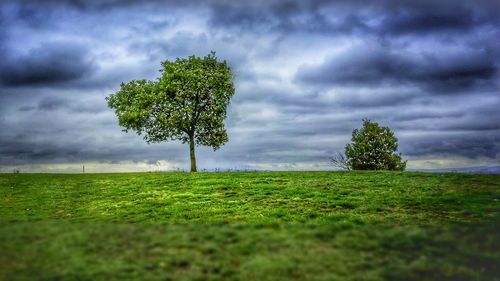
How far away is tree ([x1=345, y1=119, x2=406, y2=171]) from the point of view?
2470 inches

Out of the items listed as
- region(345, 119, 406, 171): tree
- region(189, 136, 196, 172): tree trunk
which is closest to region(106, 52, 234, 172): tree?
region(189, 136, 196, 172): tree trunk

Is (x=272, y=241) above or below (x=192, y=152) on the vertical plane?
below

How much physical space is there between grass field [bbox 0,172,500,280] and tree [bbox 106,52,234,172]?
2843 centimetres

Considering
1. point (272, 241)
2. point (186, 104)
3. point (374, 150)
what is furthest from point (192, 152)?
point (272, 241)

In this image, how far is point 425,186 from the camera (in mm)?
30438

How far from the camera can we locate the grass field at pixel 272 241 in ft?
40.9

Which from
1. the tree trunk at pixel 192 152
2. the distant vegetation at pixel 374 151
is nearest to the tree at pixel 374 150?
the distant vegetation at pixel 374 151

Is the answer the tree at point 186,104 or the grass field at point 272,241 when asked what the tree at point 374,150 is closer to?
the tree at point 186,104

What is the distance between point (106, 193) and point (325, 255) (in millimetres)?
26481

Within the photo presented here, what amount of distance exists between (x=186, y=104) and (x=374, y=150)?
30327 millimetres

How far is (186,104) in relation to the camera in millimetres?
55719

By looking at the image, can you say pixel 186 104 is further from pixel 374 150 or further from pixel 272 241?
pixel 272 241

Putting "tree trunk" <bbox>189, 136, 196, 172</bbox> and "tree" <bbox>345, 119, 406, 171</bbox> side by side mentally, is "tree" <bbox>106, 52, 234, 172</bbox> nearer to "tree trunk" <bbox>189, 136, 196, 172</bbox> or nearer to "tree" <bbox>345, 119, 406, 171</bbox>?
"tree trunk" <bbox>189, 136, 196, 172</bbox>

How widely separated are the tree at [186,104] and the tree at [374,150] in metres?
21.9
